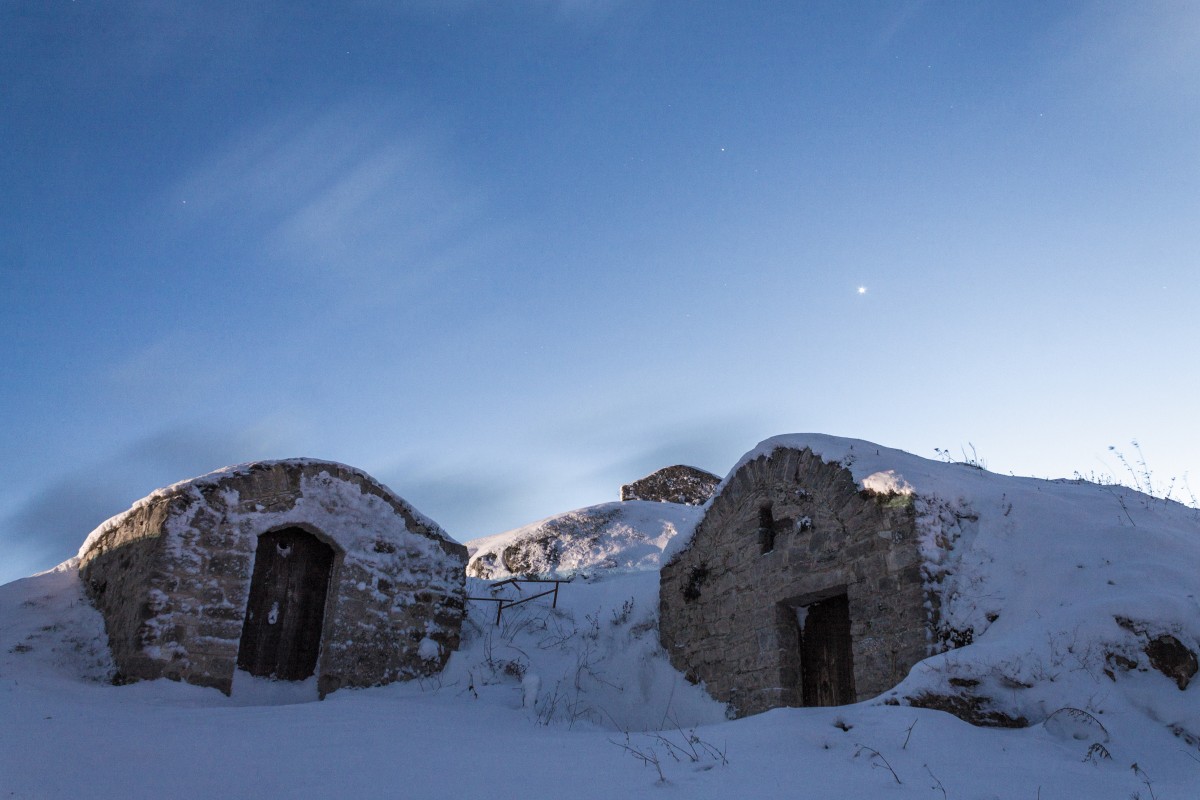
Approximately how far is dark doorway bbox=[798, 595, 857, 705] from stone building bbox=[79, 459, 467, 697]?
13.9 feet

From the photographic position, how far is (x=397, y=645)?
Result: 30.8 feet

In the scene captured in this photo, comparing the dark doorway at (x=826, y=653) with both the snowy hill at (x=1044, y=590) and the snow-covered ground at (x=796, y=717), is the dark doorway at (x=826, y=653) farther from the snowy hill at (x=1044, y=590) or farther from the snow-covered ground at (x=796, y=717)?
the snowy hill at (x=1044, y=590)

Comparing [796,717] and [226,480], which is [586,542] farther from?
[796,717]

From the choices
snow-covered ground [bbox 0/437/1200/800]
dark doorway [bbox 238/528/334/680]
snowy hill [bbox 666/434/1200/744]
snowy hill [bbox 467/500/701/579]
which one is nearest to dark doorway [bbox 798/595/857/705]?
snow-covered ground [bbox 0/437/1200/800]

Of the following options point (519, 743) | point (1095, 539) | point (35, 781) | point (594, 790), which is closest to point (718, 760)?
point (594, 790)

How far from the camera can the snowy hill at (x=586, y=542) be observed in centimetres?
1669

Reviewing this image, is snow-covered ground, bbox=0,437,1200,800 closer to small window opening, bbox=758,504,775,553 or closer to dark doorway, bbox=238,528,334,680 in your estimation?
dark doorway, bbox=238,528,334,680

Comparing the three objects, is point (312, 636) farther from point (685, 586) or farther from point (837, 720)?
point (837, 720)

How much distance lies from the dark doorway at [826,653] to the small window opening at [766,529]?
28.1 inches

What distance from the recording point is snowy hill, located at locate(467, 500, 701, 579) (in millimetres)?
16688

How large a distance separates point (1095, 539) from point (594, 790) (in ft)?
15.9

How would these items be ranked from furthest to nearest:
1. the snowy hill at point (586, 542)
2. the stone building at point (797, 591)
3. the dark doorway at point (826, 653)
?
the snowy hill at point (586, 542) → the dark doorway at point (826, 653) → the stone building at point (797, 591)

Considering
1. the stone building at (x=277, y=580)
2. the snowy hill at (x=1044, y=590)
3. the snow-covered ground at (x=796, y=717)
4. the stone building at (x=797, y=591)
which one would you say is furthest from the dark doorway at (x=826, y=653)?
the stone building at (x=277, y=580)

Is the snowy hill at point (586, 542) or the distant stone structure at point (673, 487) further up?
the distant stone structure at point (673, 487)
